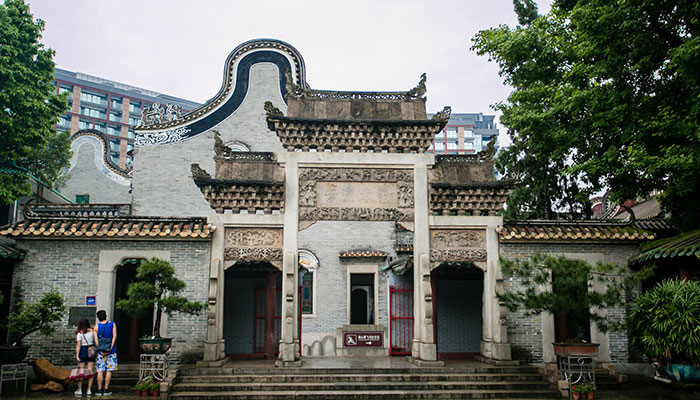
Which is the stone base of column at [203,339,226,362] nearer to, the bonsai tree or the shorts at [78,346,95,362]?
the bonsai tree

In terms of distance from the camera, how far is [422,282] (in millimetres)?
11406

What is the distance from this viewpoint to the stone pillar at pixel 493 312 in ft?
36.8

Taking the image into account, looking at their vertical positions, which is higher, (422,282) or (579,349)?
(422,282)

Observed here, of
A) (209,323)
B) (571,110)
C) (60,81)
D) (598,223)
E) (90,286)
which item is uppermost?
(60,81)

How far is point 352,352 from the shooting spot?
1538 cm

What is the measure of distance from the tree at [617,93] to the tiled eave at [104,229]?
731cm

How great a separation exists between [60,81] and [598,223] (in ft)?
185

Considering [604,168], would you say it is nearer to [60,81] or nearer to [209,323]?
[209,323]

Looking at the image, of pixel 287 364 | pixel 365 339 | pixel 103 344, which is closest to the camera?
pixel 103 344

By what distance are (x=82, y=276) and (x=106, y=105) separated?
5307 centimetres

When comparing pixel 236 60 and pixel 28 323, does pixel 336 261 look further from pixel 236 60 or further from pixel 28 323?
pixel 28 323

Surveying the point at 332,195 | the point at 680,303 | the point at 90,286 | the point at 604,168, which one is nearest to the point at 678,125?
the point at 604,168

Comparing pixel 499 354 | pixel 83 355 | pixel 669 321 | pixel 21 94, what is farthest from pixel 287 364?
A: pixel 21 94

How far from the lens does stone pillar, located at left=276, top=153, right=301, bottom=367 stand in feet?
35.6
